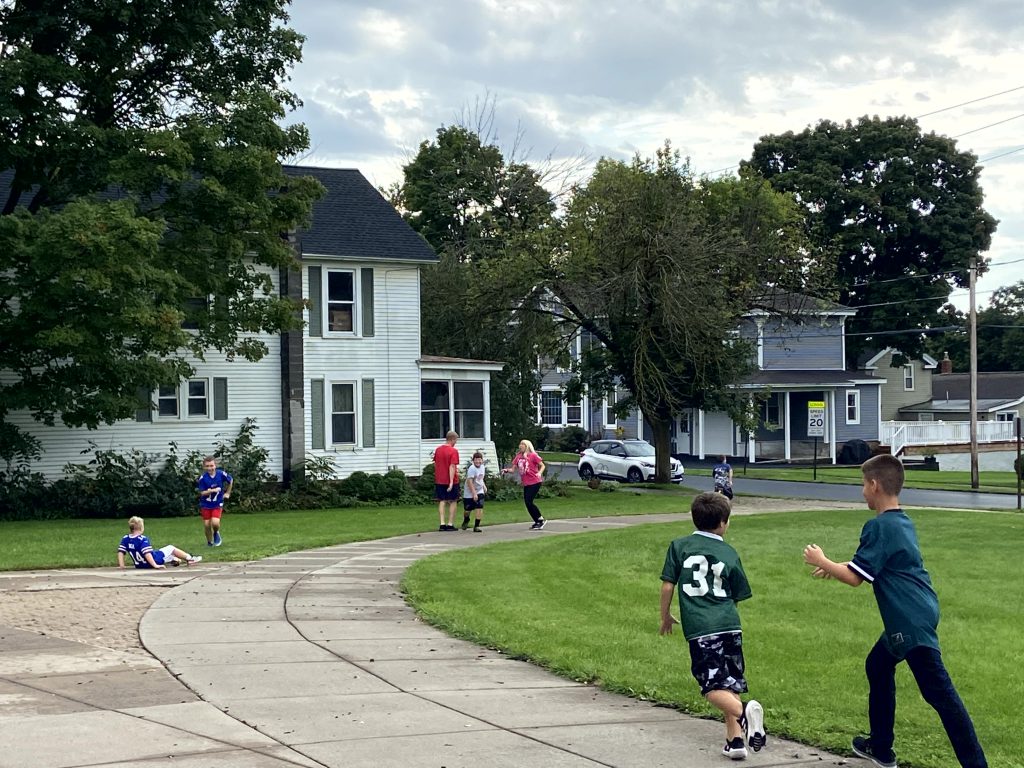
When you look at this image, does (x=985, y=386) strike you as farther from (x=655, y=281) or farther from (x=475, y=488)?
(x=475, y=488)

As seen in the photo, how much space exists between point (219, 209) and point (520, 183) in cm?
2460

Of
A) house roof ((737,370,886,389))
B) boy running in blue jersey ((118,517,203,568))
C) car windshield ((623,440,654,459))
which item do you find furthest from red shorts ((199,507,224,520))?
house roof ((737,370,886,389))

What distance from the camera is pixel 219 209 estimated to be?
27516mm

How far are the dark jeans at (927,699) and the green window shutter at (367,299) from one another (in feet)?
97.9

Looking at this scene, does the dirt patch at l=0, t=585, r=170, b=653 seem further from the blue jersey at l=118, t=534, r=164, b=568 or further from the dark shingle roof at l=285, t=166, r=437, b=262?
the dark shingle roof at l=285, t=166, r=437, b=262

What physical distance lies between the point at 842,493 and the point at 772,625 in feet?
96.0

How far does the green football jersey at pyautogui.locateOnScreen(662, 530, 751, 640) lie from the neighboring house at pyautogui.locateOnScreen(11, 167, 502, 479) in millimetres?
26640

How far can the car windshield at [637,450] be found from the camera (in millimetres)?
45500

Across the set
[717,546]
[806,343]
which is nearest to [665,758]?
[717,546]

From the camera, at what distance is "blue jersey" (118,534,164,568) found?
17016 mm

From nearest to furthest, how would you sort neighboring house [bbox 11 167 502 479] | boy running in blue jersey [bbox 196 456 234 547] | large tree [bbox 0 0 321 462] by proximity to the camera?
1. boy running in blue jersey [bbox 196 456 234 547]
2. large tree [bbox 0 0 321 462]
3. neighboring house [bbox 11 167 502 479]

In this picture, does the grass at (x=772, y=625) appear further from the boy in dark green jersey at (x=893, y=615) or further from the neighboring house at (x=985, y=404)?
the neighboring house at (x=985, y=404)

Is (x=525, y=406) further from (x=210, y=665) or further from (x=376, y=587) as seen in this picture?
(x=210, y=665)

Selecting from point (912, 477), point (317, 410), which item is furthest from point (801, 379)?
point (317, 410)
